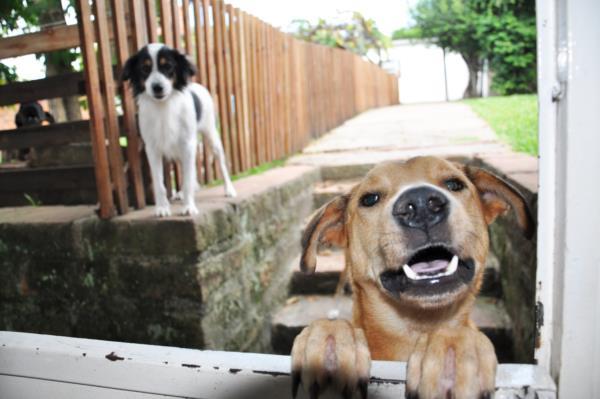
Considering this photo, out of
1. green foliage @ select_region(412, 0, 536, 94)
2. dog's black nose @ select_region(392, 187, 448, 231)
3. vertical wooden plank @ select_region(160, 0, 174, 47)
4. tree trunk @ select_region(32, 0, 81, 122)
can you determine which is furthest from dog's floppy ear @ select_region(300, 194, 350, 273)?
green foliage @ select_region(412, 0, 536, 94)

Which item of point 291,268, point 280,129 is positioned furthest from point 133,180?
point 280,129

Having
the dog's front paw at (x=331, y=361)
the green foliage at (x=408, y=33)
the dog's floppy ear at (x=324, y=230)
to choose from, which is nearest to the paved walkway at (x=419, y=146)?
the dog's floppy ear at (x=324, y=230)

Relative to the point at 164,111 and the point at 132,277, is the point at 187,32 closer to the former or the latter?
the point at 164,111

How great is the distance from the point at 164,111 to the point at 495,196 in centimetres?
220

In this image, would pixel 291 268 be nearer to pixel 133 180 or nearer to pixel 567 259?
pixel 133 180

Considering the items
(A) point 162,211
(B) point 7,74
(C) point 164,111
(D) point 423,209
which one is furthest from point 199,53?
(D) point 423,209

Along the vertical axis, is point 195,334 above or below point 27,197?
below

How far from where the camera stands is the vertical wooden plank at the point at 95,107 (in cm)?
273

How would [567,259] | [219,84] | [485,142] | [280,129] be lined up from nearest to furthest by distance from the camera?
[567,259], [219,84], [485,142], [280,129]

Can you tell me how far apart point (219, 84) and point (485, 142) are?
3.52m

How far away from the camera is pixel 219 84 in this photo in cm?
466

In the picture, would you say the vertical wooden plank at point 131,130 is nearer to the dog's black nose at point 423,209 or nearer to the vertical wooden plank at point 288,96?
the dog's black nose at point 423,209

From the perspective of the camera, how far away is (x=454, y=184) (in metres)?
1.88

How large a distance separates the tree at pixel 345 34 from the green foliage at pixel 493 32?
472 centimetres
